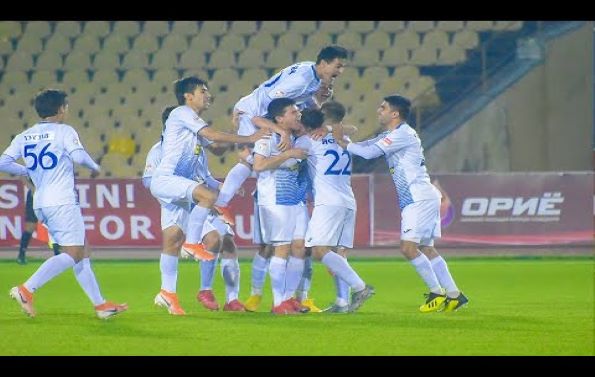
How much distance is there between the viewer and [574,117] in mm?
19109

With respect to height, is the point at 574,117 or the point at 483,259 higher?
the point at 574,117

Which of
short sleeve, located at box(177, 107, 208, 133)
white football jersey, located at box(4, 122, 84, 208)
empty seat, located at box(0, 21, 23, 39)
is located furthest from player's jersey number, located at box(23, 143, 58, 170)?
empty seat, located at box(0, 21, 23, 39)

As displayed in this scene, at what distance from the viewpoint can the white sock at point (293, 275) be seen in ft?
31.6

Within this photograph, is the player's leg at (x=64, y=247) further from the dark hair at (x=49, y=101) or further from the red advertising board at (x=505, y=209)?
the red advertising board at (x=505, y=209)

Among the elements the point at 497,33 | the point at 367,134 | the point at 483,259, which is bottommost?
the point at 483,259

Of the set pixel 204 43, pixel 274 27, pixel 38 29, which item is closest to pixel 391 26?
pixel 274 27

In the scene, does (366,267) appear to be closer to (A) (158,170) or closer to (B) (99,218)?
(B) (99,218)

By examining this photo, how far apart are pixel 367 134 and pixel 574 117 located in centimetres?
306

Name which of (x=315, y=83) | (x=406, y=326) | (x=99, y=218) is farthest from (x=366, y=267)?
(x=406, y=326)

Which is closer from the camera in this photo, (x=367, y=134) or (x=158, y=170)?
(x=158, y=170)

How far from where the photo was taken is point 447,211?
16.0 meters

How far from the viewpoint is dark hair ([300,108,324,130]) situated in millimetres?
9727

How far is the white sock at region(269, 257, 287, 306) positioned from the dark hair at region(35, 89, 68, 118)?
1919mm

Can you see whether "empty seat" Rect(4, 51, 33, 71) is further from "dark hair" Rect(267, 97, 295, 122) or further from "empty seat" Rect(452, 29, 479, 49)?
"dark hair" Rect(267, 97, 295, 122)
